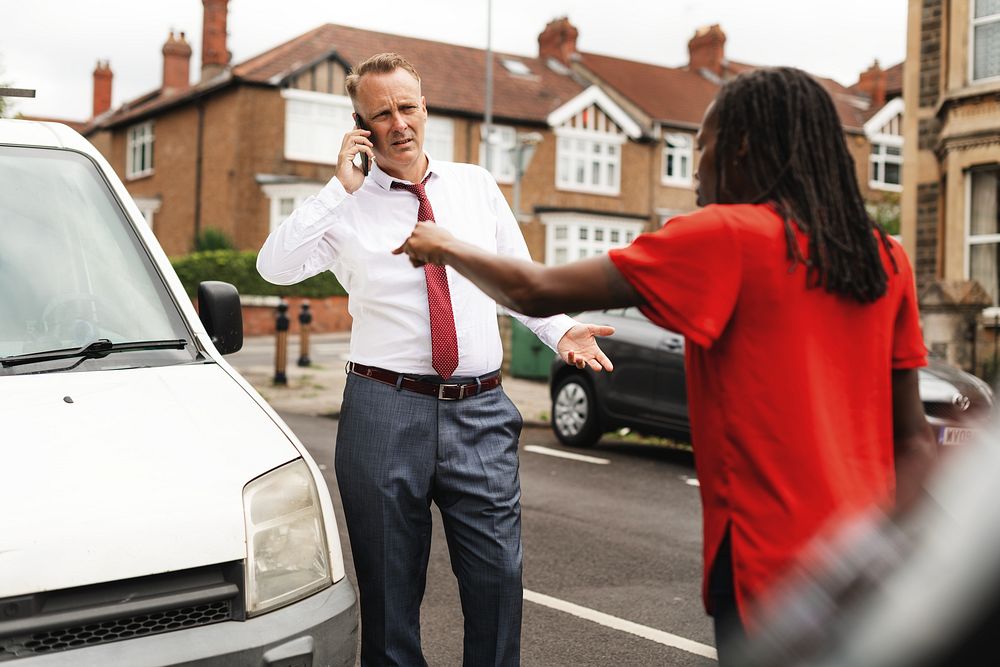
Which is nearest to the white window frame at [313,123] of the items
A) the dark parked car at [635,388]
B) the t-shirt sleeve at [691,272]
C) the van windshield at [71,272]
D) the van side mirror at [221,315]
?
the dark parked car at [635,388]

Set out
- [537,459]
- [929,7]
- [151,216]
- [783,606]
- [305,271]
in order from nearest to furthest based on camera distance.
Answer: [783,606] < [305,271] < [537,459] < [929,7] < [151,216]

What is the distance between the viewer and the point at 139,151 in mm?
38375

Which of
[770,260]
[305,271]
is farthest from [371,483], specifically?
[770,260]

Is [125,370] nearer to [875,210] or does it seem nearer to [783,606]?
[783,606]

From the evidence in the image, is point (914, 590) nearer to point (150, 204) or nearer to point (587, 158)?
point (587, 158)

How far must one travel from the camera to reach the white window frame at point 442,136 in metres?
34.5

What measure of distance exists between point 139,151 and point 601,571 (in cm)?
3603

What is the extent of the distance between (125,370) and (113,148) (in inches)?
1565

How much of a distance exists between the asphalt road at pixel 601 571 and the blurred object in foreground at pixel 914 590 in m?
2.90

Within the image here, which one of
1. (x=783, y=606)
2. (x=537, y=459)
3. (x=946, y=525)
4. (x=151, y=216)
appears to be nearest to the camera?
(x=946, y=525)

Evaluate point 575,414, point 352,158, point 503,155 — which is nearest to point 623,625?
point 352,158

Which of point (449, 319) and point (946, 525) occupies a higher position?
point (449, 319)

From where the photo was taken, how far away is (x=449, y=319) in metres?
3.08

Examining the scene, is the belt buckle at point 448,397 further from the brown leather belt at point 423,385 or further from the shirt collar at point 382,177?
the shirt collar at point 382,177
